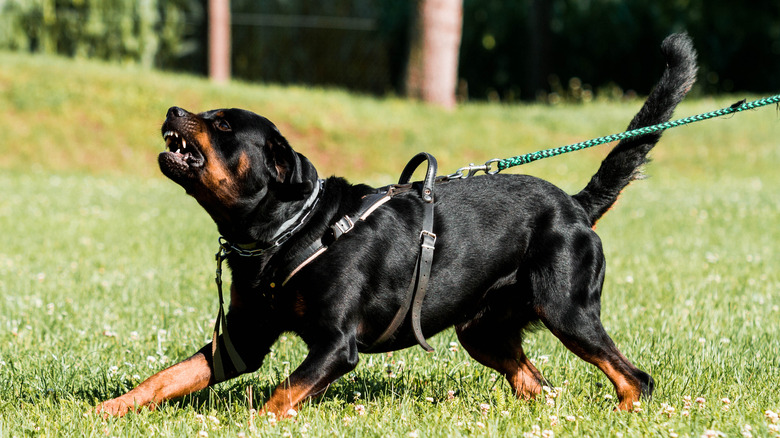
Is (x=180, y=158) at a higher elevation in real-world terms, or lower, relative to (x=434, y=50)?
higher

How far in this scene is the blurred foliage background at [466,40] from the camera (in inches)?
869

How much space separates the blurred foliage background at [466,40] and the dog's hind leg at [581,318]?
18.0 meters

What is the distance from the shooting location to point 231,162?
3939 millimetres

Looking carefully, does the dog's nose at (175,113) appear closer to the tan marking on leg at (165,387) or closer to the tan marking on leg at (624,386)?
the tan marking on leg at (165,387)

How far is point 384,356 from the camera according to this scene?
528cm

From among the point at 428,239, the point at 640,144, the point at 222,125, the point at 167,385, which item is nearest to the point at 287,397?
the point at 167,385

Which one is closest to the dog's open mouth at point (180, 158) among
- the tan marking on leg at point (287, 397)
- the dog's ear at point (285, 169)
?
the dog's ear at point (285, 169)

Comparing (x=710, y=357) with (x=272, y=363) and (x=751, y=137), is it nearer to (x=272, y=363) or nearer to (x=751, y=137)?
(x=272, y=363)

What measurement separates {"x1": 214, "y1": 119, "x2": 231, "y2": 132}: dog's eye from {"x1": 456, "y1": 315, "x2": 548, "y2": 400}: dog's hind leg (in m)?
1.56

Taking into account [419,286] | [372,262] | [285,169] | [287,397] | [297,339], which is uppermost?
[285,169]

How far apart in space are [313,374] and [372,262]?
0.60 m

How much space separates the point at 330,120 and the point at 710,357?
13869 millimetres

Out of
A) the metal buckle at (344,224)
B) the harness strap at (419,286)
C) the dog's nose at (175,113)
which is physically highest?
the dog's nose at (175,113)

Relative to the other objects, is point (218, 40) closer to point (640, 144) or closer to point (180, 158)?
point (640, 144)
